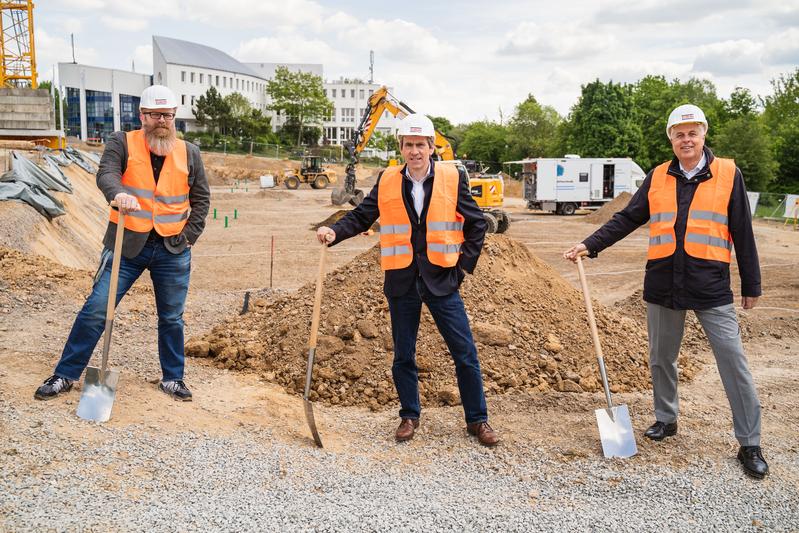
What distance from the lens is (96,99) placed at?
6525 centimetres

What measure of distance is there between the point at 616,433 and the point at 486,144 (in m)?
64.1

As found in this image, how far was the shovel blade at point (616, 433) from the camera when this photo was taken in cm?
450

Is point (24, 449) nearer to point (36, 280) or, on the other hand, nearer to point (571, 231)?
point (36, 280)

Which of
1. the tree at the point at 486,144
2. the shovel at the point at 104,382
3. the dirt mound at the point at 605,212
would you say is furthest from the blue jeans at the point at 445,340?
the tree at the point at 486,144

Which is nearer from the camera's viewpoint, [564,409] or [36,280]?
[564,409]

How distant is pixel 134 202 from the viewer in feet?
14.8

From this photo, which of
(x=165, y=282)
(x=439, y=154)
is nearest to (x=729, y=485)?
(x=165, y=282)

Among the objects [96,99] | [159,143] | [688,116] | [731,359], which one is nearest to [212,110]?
[96,99]

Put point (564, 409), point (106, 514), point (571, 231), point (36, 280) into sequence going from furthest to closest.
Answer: point (571, 231) < point (36, 280) < point (564, 409) < point (106, 514)

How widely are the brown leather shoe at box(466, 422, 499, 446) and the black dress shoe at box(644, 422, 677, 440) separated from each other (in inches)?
39.7

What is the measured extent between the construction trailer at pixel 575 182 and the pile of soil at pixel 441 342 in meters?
24.1

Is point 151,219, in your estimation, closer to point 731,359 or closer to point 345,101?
point 731,359

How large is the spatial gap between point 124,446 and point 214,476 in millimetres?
569

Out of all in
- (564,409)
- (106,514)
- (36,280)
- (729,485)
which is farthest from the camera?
(36,280)
